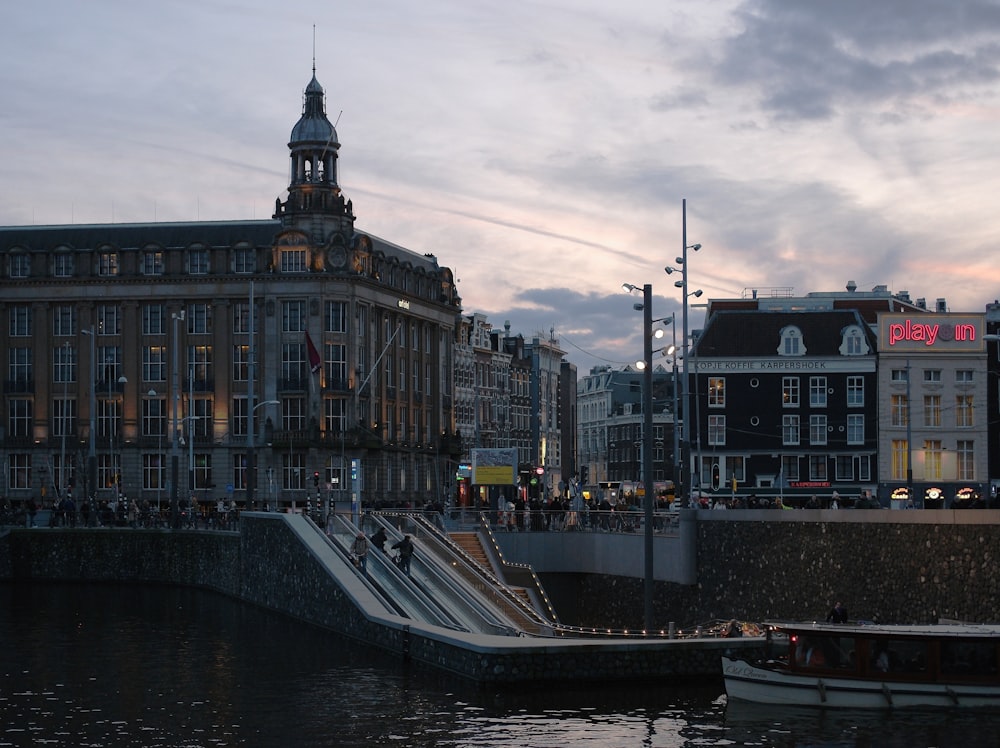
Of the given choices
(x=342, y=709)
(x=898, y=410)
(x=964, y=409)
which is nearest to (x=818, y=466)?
(x=898, y=410)

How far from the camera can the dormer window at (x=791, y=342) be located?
11269 centimetres

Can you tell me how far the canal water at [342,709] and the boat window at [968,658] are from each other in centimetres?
106

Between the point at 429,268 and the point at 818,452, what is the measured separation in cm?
5219

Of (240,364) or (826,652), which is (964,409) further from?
(826,652)

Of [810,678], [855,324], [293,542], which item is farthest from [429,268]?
[810,678]

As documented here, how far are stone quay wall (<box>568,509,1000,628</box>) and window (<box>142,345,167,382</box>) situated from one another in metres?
76.2

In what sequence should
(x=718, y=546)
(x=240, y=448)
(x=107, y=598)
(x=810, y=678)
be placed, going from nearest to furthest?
(x=810, y=678), (x=718, y=546), (x=107, y=598), (x=240, y=448)

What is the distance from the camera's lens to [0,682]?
50.1 metres

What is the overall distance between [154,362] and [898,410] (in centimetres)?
5734

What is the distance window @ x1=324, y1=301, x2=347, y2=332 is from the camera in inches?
5290

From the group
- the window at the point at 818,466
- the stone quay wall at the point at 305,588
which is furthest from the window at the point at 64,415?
the window at the point at 818,466

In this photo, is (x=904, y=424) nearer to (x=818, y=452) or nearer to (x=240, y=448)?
(x=818, y=452)

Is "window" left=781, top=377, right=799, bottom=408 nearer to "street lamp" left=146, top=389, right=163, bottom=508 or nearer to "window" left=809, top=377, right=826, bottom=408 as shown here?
"window" left=809, top=377, right=826, bottom=408

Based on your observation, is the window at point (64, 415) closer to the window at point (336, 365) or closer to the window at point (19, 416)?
the window at point (19, 416)
